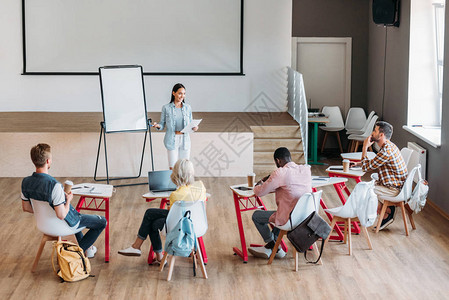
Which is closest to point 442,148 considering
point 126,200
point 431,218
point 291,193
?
point 431,218

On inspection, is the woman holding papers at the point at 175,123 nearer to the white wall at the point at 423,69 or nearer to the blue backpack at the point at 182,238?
the blue backpack at the point at 182,238

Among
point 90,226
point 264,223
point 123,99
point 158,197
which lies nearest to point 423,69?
point 123,99

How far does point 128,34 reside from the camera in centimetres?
1141

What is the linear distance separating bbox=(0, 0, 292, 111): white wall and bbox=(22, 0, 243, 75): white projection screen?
0.18m

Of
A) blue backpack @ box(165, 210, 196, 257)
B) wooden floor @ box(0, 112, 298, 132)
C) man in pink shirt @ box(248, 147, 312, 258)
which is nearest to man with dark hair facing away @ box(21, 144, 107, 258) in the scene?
blue backpack @ box(165, 210, 196, 257)

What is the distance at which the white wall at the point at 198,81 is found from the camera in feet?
37.4

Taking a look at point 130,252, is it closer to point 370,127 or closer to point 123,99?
point 123,99

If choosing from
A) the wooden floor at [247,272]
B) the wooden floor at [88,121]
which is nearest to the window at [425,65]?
the wooden floor at [88,121]

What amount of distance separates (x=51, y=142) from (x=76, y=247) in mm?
4213

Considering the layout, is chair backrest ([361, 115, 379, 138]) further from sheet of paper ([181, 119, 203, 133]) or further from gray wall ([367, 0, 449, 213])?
sheet of paper ([181, 119, 203, 133])

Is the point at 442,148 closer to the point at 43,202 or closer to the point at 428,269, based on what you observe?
the point at 428,269

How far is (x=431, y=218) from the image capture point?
7.43 meters

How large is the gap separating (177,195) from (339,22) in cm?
743

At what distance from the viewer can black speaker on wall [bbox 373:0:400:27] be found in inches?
384
